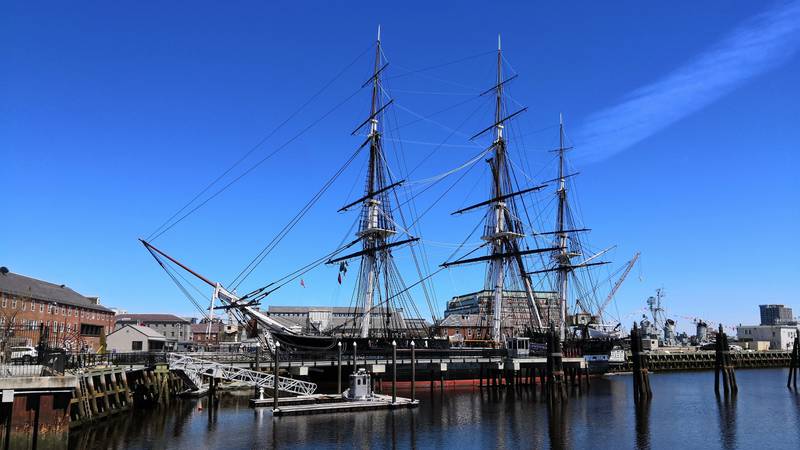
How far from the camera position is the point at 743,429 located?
36.6 meters

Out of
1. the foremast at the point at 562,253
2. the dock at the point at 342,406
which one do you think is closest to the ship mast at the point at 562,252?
the foremast at the point at 562,253

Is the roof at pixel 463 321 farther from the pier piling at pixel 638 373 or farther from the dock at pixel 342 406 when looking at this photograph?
the dock at pixel 342 406

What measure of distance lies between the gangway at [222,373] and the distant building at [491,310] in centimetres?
4305

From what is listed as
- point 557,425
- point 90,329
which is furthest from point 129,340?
point 557,425

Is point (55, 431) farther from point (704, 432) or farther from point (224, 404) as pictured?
point (704, 432)

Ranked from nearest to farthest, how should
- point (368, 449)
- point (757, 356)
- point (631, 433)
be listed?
1. point (368, 449)
2. point (631, 433)
3. point (757, 356)

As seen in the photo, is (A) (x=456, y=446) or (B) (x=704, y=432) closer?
(A) (x=456, y=446)

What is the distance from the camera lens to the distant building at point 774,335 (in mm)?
157087

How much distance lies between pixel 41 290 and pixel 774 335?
17193 centimetres

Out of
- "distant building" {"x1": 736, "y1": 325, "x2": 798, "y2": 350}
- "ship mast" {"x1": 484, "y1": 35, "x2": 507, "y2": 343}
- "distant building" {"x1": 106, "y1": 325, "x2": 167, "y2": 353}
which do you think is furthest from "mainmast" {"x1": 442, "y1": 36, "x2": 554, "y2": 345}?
"distant building" {"x1": 736, "y1": 325, "x2": 798, "y2": 350}

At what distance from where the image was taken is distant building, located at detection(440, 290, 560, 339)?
10456 cm

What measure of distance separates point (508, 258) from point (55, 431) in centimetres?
5842

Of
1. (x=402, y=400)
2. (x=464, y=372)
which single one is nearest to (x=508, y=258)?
(x=464, y=372)

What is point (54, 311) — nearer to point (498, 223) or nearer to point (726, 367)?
point (498, 223)
